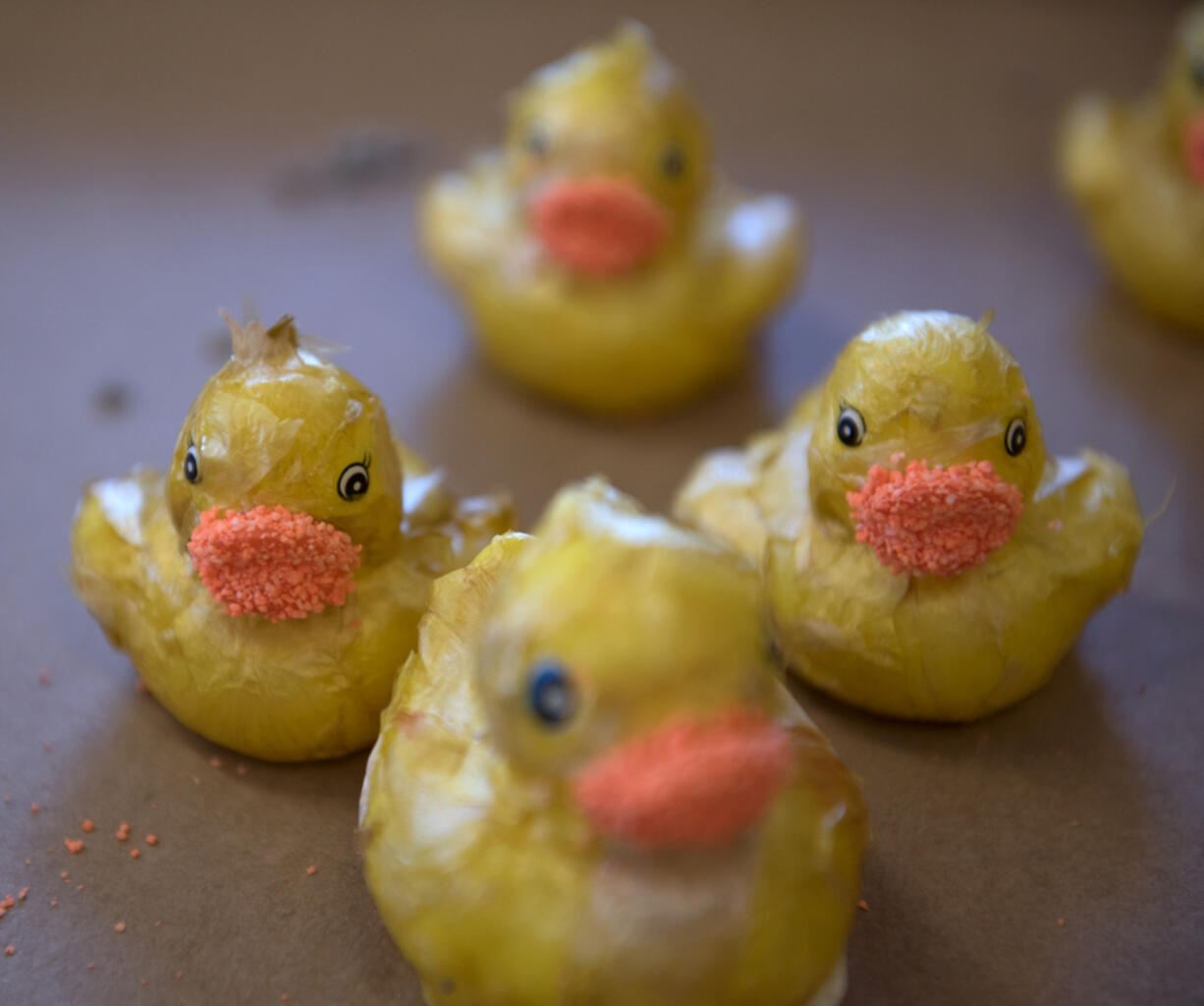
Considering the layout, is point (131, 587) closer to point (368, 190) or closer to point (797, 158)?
point (368, 190)

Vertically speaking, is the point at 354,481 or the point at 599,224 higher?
the point at 599,224

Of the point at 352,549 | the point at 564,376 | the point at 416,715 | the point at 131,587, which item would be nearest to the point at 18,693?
the point at 131,587

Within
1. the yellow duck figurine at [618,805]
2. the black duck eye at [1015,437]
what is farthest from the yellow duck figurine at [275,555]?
the black duck eye at [1015,437]

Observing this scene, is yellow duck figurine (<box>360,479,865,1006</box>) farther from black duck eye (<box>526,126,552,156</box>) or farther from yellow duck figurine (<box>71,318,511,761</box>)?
black duck eye (<box>526,126,552,156</box>)

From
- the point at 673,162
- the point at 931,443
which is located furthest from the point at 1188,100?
the point at 931,443

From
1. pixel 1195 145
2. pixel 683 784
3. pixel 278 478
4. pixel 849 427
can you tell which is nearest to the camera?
pixel 683 784

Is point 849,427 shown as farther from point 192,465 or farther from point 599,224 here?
point 192,465

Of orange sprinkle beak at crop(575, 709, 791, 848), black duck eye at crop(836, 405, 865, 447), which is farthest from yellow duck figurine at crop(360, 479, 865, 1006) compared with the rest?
black duck eye at crop(836, 405, 865, 447)
